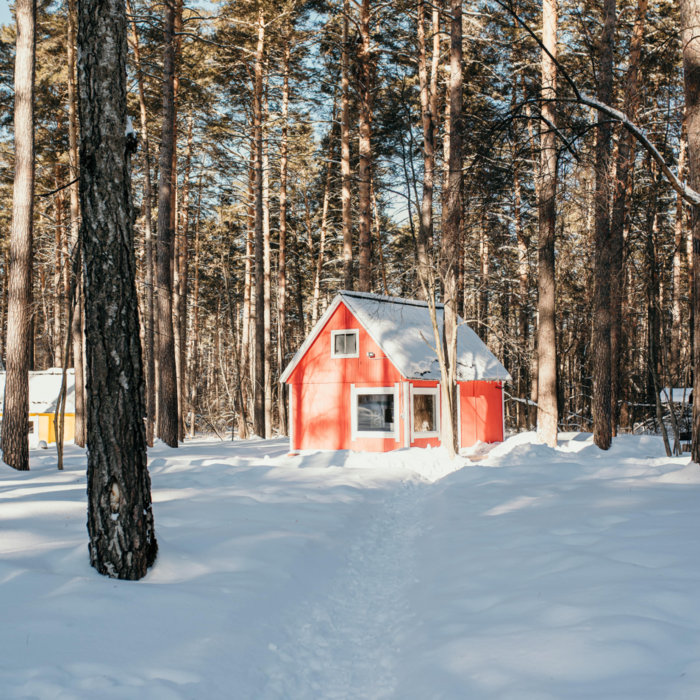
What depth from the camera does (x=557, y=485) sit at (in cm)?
813

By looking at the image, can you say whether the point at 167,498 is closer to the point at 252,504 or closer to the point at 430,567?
the point at 252,504

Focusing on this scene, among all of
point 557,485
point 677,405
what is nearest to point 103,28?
point 557,485

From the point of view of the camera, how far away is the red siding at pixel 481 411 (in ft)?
57.5

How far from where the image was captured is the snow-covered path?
132 inches

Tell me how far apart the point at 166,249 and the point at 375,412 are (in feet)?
23.0

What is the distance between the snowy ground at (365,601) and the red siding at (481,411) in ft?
32.4

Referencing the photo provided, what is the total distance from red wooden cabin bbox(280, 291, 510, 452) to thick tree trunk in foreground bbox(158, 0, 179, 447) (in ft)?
11.6

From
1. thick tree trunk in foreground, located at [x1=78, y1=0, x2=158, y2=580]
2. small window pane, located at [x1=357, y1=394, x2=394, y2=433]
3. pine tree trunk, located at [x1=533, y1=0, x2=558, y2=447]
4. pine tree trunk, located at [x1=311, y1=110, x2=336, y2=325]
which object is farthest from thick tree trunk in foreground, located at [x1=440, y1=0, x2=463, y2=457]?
pine tree trunk, located at [x1=311, y1=110, x2=336, y2=325]

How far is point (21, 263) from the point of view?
973 centimetres

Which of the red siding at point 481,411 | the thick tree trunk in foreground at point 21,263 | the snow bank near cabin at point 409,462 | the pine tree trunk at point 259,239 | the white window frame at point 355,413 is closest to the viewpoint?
the thick tree trunk in foreground at point 21,263

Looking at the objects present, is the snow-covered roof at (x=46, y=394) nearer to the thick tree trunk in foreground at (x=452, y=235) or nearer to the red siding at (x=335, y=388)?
the red siding at (x=335, y=388)

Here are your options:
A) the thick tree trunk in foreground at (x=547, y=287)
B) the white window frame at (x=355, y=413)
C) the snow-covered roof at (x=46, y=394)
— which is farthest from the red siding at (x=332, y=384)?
the snow-covered roof at (x=46, y=394)

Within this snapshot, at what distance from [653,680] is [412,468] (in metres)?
9.51

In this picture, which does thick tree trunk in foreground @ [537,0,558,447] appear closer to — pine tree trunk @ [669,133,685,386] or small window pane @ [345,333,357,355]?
small window pane @ [345,333,357,355]
